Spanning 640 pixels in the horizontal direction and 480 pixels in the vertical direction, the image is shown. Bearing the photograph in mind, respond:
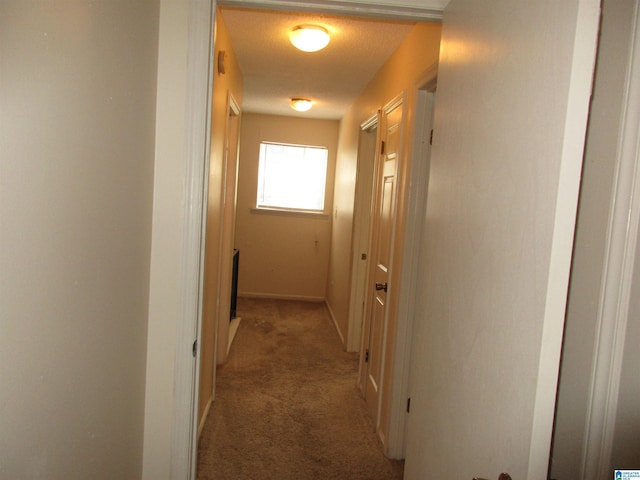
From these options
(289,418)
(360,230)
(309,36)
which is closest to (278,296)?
(360,230)

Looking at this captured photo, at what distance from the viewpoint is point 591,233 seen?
3.35 feet

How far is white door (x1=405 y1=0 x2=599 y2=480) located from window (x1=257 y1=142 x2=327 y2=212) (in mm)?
4790

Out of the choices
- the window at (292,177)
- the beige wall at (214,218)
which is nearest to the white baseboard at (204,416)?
the beige wall at (214,218)

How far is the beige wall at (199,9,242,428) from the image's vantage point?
2598 millimetres

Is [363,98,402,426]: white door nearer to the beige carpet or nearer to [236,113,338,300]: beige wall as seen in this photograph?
the beige carpet

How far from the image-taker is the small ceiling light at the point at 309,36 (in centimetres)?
269

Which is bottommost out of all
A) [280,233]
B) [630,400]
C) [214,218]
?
[280,233]

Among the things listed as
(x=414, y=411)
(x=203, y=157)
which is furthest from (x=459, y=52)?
(x=414, y=411)

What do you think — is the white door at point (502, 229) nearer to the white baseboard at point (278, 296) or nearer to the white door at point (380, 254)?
the white door at point (380, 254)

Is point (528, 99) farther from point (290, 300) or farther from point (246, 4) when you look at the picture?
point (290, 300)

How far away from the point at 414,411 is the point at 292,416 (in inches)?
64.3

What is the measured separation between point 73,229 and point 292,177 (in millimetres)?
5324

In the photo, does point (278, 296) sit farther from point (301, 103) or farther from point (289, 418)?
point (289, 418)

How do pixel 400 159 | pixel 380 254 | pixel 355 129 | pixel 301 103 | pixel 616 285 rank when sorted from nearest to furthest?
pixel 616 285 → pixel 400 159 → pixel 380 254 → pixel 355 129 → pixel 301 103
